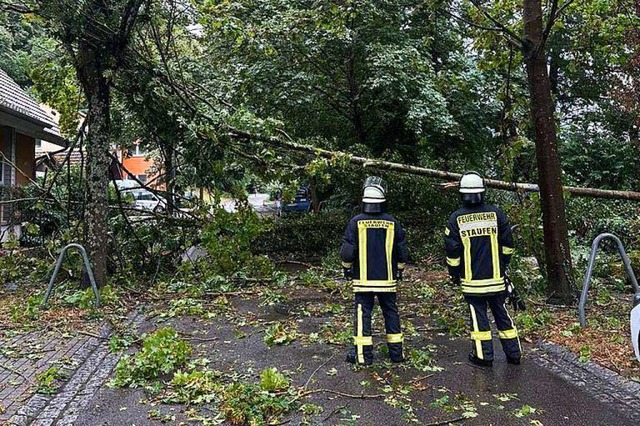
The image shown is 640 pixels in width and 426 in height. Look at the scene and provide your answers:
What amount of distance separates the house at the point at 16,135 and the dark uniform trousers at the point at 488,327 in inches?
463

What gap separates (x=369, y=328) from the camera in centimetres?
516

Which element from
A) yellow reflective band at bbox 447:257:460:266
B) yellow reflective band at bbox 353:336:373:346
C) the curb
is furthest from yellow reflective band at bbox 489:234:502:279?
yellow reflective band at bbox 353:336:373:346

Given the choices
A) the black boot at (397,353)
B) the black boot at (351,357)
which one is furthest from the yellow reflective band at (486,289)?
the black boot at (351,357)

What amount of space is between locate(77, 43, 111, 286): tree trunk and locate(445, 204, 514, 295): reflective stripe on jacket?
232 inches

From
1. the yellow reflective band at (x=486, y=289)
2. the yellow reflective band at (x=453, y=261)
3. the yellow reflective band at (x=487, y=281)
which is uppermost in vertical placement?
the yellow reflective band at (x=453, y=261)

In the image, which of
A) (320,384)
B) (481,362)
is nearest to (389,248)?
(481,362)

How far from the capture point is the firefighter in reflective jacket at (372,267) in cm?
517

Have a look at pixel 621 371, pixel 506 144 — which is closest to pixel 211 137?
pixel 506 144

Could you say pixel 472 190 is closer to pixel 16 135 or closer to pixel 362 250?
pixel 362 250

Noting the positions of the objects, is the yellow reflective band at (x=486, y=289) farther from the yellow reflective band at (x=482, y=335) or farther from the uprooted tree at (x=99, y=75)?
the uprooted tree at (x=99, y=75)

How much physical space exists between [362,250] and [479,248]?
120cm

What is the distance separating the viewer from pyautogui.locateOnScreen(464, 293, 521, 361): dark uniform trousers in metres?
5.01

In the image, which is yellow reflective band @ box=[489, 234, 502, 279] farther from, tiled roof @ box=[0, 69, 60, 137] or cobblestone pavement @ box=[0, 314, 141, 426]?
tiled roof @ box=[0, 69, 60, 137]

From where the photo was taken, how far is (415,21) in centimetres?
1292
